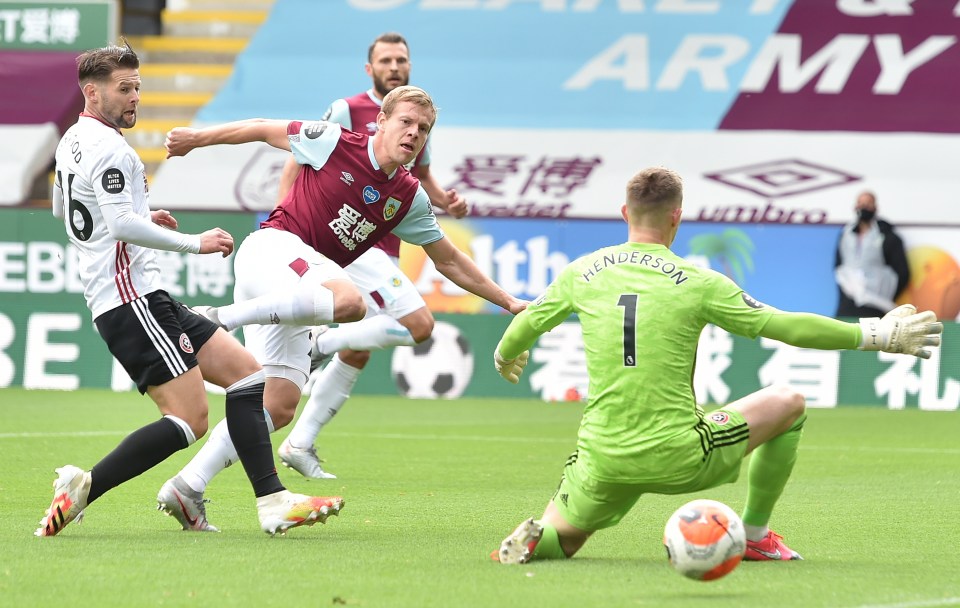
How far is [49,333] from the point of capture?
16156 millimetres

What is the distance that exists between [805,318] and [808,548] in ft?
4.58

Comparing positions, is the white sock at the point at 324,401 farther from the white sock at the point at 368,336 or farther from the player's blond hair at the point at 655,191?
the player's blond hair at the point at 655,191

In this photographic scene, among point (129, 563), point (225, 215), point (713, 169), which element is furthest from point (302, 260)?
point (713, 169)

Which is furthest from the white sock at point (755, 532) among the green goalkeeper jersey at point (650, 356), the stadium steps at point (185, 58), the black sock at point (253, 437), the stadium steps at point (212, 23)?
the stadium steps at point (212, 23)

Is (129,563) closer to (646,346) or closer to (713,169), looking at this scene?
(646,346)

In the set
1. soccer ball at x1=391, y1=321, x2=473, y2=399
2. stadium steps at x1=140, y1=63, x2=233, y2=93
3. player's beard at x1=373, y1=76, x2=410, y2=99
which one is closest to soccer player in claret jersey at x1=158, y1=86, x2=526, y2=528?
player's beard at x1=373, y1=76, x2=410, y2=99

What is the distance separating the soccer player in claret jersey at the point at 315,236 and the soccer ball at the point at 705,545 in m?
1.86

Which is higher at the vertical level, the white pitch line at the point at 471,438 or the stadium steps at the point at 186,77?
the stadium steps at the point at 186,77

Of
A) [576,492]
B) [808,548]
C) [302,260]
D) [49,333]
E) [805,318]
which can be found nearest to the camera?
[805,318]

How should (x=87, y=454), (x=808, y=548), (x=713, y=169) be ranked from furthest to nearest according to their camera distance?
(x=713, y=169), (x=87, y=454), (x=808, y=548)

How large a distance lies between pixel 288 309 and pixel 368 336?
289cm

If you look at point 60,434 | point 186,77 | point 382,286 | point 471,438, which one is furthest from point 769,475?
point 186,77

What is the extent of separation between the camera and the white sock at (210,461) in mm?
6562

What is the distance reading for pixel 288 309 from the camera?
655 cm
